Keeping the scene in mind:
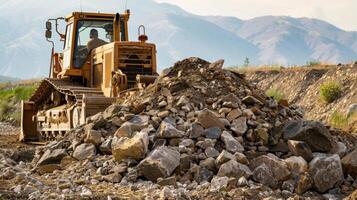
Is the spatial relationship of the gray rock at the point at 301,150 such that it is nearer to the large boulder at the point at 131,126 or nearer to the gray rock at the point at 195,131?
the gray rock at the point at 195,131

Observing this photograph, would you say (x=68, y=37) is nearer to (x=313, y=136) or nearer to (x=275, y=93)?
(x=313, y=136)

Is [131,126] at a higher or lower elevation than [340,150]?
higher

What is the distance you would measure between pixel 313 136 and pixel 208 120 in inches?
66.3

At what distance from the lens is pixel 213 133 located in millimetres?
9477

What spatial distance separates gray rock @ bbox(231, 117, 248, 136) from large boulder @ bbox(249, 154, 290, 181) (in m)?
0.76

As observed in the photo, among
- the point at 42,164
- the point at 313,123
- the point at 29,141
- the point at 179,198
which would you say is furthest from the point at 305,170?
the point at 29,141

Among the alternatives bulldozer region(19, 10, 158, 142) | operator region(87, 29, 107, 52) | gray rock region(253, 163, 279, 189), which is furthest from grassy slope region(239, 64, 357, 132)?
gray rock region(253, 163, 279, 189)

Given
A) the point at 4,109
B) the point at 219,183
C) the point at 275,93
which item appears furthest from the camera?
the point at 4,109

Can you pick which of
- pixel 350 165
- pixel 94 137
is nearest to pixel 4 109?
pixel 94 137

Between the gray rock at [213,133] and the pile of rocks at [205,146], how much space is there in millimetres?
15

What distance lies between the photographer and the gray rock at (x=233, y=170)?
335 inches

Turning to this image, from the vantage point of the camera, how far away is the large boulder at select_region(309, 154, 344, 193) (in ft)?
28.7

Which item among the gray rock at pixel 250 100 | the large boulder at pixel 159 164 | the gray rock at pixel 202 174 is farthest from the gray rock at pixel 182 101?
the gray rock at pixel 202 174

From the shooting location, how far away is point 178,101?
10273 millimetres
